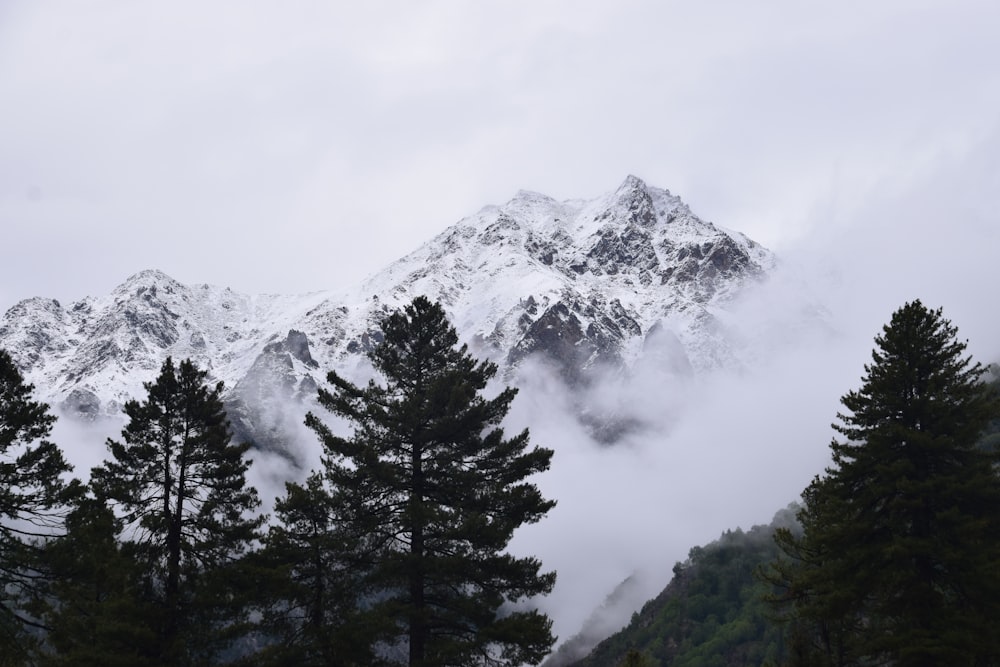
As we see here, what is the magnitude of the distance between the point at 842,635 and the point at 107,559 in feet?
78.0

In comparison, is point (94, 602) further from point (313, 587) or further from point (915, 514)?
point (915, 514)

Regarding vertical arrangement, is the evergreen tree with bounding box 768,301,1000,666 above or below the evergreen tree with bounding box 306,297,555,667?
below

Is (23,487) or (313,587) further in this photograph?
(313,587)

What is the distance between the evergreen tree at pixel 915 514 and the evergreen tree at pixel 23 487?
21866 millimetres

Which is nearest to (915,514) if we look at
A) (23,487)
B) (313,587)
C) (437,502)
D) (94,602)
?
(437,502)

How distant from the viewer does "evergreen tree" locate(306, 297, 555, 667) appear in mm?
24750

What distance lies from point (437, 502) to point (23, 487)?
38.3ft

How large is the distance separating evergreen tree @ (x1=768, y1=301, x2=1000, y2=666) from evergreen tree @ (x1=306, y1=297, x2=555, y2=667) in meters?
8.84

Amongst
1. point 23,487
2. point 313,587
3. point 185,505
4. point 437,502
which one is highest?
point 23,487

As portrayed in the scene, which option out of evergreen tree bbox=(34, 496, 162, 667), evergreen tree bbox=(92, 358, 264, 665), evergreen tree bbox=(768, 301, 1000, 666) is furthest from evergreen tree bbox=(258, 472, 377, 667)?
evergreen tree bbox=(768, 301, 1000, 666)

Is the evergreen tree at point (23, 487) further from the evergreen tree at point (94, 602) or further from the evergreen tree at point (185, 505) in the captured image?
the evergreen tree at point (185, 505)

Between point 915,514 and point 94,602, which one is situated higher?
point 94,602

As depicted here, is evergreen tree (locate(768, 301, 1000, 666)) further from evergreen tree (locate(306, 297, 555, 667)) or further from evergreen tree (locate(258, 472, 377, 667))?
evergreen tree (locate(258, 472, 377, 667))

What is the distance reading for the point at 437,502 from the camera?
1041 inches
